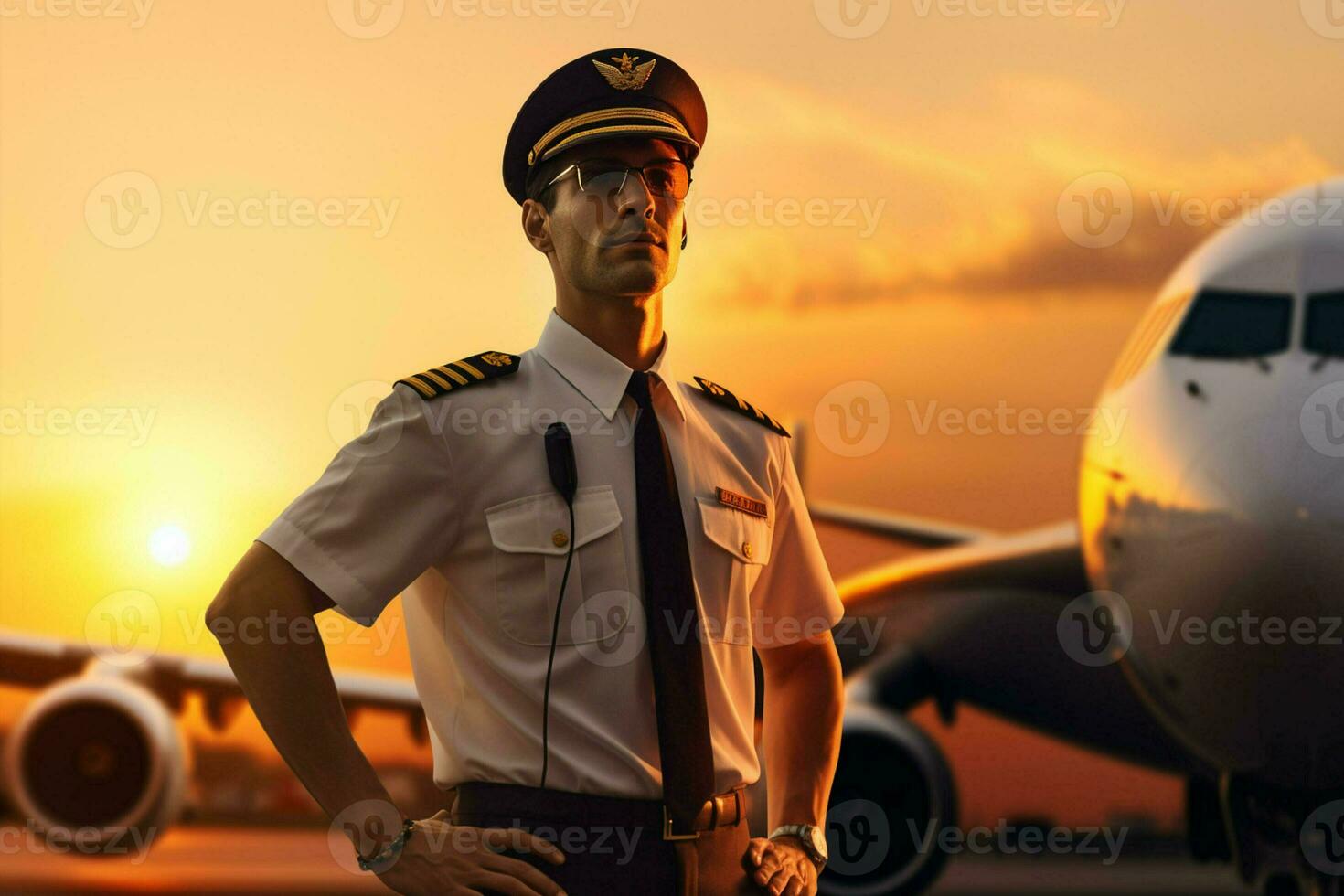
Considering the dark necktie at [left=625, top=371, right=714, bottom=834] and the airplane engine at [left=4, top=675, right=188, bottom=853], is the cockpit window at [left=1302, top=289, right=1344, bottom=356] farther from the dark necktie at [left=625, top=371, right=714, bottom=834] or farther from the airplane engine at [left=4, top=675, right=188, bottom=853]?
the airplane engine at [left=4, top=675, right=188, bottom=853]

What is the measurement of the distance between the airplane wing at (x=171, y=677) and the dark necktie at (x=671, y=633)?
747cm

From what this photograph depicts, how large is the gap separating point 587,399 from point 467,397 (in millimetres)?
162

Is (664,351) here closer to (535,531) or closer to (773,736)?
(535,531)

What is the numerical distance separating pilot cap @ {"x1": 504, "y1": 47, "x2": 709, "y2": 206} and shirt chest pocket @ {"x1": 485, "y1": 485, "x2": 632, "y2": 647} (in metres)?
0.49

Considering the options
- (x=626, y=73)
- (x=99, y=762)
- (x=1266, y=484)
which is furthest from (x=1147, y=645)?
(x=99, y=762)

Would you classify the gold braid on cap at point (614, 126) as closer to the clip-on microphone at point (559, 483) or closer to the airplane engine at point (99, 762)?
the clip-on microphone at point (559, 483)

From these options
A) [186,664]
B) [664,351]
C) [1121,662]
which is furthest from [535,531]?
[186,664]

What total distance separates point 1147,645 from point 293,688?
14.8 ft

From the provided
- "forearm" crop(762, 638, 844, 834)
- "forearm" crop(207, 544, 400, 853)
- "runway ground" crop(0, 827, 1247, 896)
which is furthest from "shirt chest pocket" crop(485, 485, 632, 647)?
"runway ground" crop(0, 827, 1247, 896)

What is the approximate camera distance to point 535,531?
5.84ft

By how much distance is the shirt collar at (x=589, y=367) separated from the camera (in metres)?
1.92

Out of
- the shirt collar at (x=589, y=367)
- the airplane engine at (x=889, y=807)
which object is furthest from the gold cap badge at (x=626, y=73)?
the airplane engine at (x=889, y=807)

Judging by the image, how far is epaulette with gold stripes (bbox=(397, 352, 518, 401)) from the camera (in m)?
1.82

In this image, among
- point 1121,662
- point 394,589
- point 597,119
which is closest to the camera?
point 394,589
